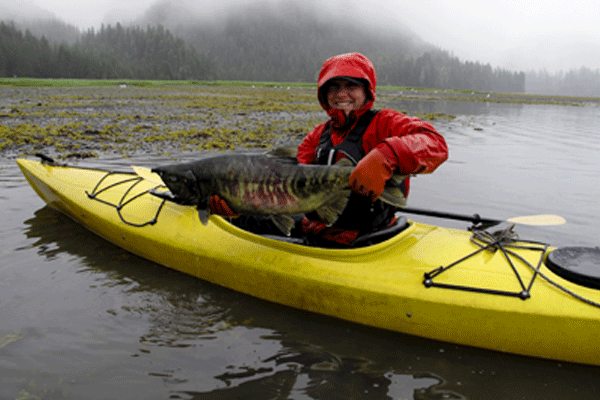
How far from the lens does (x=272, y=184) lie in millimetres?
3113

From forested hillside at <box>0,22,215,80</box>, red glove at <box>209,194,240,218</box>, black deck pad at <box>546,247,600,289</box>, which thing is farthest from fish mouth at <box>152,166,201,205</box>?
forested hillside at <box>0,22,215,80</box>

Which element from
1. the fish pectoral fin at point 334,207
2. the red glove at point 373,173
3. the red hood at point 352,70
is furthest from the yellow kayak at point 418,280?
the red hood at point 352,70

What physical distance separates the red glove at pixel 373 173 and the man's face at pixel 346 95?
86 cm

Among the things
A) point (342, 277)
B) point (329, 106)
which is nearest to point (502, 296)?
point (342, 277)

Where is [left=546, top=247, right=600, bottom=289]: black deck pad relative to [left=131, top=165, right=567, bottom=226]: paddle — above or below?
below

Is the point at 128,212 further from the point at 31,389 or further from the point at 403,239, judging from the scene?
the point at 403,239

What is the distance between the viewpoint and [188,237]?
14.9ft

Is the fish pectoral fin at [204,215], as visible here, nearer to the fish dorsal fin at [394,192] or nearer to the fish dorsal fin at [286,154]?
the fish dorsal fin at [286,154]

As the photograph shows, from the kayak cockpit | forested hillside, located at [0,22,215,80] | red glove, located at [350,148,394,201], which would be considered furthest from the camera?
forested hillside, located at [0,22,215,80]

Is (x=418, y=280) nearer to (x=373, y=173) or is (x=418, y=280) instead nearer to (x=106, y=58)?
A: (x=373, y=173)

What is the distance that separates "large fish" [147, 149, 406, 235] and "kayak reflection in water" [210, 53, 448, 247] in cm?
14

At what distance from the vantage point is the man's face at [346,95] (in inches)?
139

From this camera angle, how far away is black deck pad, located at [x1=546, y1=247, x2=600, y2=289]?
3.07m

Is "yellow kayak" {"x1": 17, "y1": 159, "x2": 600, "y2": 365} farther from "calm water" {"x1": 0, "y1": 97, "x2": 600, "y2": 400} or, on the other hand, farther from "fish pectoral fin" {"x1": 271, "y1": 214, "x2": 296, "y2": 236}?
"fish pectoral fin" {"x1": 271, "y1": 214, "x2": 296, "y2": 236}
